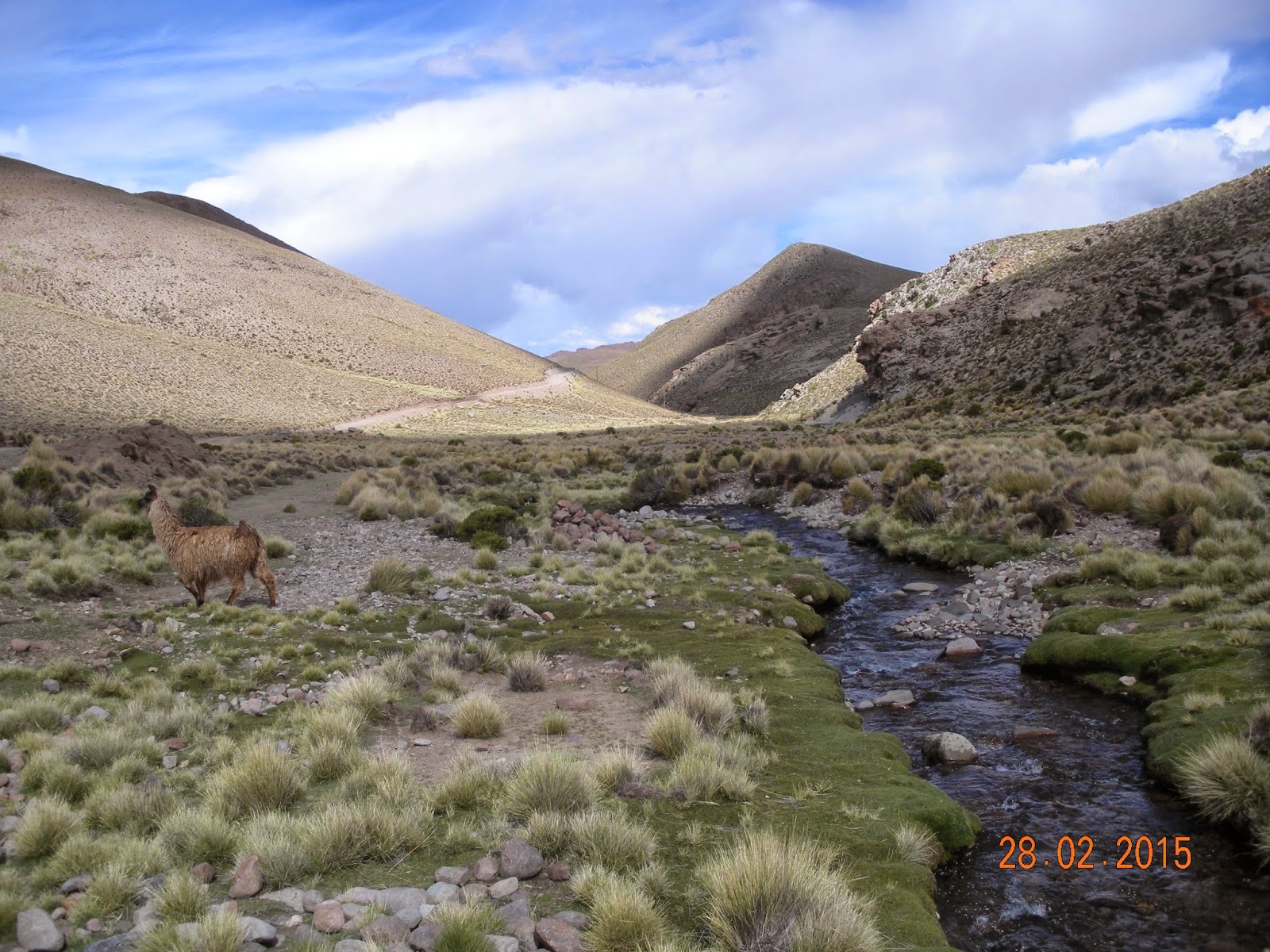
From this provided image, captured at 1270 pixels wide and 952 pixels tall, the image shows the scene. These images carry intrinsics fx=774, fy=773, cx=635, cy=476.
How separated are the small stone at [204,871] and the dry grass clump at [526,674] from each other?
430 cm

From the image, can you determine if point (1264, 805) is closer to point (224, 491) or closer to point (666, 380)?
point (224, 491)

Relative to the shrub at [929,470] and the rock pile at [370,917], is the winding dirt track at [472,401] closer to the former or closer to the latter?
the shrub at [929,470]

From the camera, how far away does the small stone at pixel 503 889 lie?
4.49 metres

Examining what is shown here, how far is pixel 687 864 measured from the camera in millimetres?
4949

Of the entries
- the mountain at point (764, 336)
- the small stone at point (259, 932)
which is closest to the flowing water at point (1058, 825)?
the small stone at point (259, 932)

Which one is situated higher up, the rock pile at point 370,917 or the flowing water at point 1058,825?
the rock pile at point 370,917

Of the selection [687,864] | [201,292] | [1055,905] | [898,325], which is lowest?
[1055,905]

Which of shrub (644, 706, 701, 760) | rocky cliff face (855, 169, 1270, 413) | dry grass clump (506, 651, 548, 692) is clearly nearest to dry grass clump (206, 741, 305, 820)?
shrub (644, 706, 701, 760)

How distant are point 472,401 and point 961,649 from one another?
93.8 meters

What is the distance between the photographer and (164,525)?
1151cm

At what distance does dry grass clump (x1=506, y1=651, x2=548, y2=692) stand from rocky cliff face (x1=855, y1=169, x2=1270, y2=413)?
118 ft

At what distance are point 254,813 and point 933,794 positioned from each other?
5.22m

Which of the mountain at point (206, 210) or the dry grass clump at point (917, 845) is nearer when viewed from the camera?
the dry grass clump at point (917, 845)

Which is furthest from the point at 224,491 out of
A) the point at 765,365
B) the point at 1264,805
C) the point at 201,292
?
the point at 765,365
